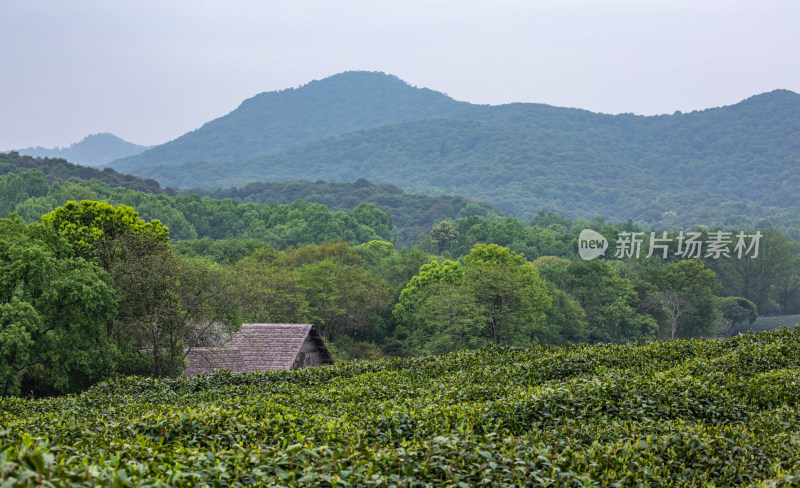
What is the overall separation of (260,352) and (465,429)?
1682 cm

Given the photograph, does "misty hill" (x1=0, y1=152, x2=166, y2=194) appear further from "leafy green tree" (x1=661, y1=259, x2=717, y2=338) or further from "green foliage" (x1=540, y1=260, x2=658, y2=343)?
"leafy green tree" (x1=661, y1=259, x2=717, y2=338)

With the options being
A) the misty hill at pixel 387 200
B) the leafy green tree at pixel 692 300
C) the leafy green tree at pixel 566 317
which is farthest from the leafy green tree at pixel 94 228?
the misty hill at pixel 387 200

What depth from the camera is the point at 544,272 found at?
2136 inches

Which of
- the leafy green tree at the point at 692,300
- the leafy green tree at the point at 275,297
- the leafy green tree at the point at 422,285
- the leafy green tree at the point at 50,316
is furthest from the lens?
the leafy green tree at the point at 692,300

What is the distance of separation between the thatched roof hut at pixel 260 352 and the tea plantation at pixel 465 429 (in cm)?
831

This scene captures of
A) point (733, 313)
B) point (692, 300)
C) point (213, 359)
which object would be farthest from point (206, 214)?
Answer: point (213, 359)

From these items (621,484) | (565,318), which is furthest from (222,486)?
(565,318)

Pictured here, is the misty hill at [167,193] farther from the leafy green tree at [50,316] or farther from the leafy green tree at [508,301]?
the leafy green tree at [50,316]

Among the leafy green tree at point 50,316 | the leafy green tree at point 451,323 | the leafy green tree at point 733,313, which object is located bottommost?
the leafy green tree at point 733,313

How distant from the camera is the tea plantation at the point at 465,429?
463cm

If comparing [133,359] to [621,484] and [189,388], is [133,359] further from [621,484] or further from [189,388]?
[621,484]

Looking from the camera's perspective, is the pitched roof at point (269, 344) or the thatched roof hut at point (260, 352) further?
the pitched roof at point (269, 344)

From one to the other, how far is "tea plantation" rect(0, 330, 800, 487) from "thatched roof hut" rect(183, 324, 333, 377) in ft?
27.3

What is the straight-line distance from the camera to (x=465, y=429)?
699 centimetres
